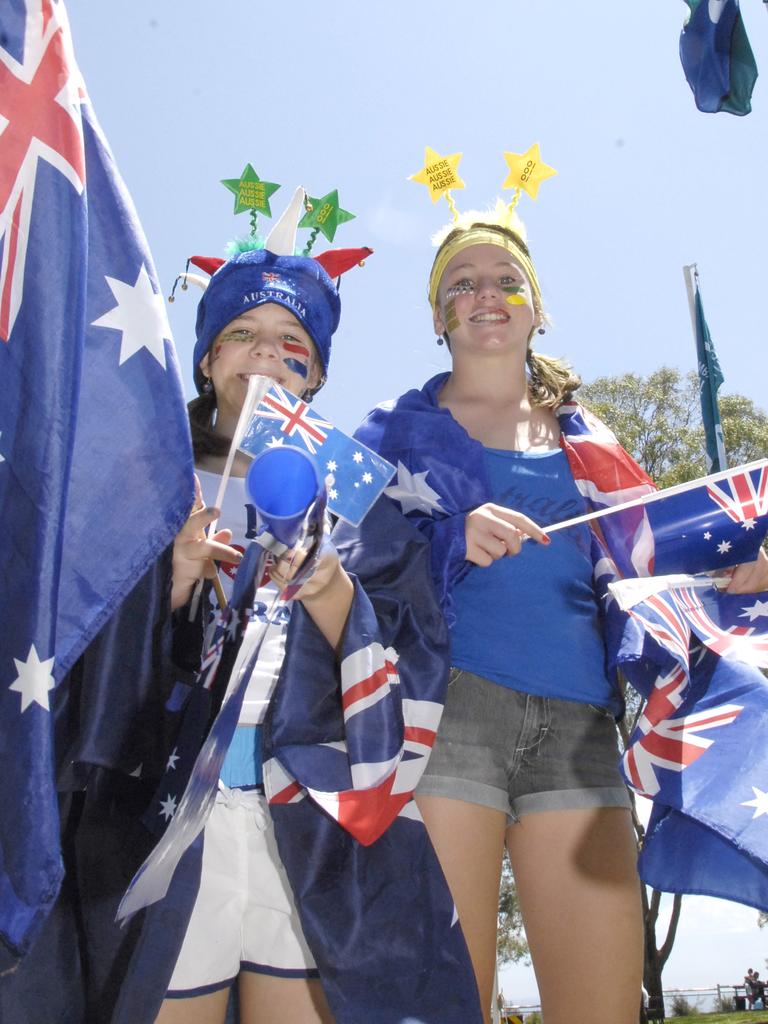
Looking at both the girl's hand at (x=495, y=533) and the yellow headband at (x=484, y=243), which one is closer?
the girl's hand at (x=495, y=533)

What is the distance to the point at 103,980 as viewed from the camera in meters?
2.05

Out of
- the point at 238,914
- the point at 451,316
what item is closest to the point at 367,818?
the point at 238,914

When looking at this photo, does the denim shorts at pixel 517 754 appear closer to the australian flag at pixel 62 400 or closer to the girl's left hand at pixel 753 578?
the girl's left hand at pixel 753 578

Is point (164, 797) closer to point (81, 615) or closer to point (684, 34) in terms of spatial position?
point (81, 615)

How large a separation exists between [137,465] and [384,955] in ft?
3.64

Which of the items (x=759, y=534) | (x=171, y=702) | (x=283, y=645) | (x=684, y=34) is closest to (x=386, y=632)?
(x=283, y=645)

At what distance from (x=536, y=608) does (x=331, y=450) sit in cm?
80

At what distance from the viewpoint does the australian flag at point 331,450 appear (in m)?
2.23

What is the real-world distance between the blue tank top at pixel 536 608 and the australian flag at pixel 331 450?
0.62 metres

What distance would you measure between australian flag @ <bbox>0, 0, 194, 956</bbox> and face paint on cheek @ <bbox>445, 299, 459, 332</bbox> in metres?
1.23

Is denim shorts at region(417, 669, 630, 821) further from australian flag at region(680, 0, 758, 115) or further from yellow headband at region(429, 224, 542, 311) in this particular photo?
australian flag at region(680, 0, 758, 115)

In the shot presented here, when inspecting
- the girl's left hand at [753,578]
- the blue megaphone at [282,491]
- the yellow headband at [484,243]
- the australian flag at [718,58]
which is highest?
the australian flag at [718,58]

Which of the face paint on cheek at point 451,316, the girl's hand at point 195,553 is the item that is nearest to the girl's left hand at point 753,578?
the face paint on cheek at point 451,316

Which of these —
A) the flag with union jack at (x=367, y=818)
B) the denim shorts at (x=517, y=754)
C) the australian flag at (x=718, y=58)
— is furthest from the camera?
the australian flag at (x=718, y=58)
